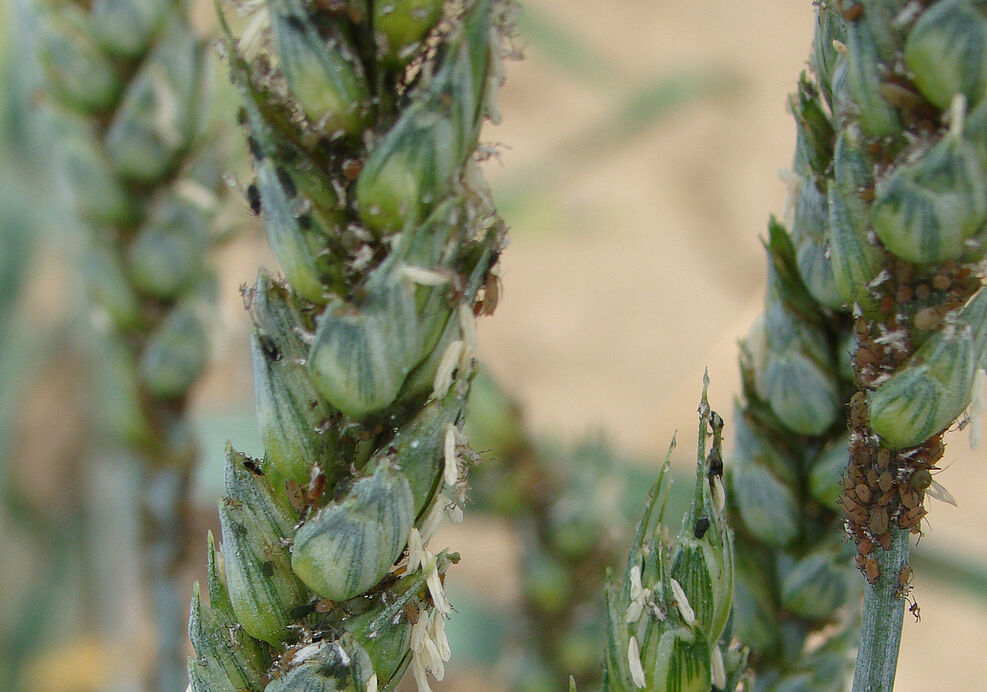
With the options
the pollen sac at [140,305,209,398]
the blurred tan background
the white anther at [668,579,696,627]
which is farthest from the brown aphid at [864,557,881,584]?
the blurred tan background

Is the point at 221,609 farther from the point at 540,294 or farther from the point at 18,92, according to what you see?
the point at 540,294

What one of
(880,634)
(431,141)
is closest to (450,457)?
(431,141)

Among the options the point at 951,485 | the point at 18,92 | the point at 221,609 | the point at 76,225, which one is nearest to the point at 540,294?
the point at 951,485

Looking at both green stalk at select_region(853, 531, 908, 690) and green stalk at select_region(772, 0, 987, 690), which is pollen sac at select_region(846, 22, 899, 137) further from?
green stalk at select_region(853, 531, 908, 690)

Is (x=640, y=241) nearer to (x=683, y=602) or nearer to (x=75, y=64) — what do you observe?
(x=75, y=64)

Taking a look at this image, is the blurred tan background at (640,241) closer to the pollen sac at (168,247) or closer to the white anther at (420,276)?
the pollen sac at (168,247)

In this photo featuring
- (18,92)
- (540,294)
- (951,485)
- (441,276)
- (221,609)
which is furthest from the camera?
(540,294)
